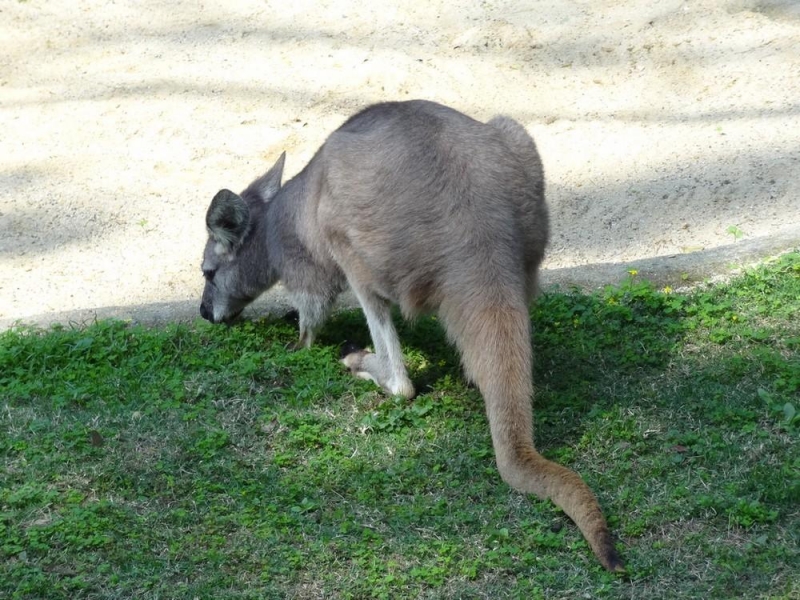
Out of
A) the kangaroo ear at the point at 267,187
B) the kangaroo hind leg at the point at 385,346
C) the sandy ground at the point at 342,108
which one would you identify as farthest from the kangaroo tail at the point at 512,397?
the sandy ground at the point at 342,108

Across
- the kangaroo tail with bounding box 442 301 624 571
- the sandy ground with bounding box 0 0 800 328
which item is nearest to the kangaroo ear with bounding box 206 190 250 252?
the sandy ground with bounding box 0 0 800 328

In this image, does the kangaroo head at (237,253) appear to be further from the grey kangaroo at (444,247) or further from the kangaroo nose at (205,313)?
the grey kangaroo at (444,247)

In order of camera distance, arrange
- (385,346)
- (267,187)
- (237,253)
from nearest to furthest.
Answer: (385,346)
(237,253)
(267,187)

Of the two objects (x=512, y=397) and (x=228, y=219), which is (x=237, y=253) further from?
(x=512, y=397)

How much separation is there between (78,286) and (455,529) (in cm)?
486

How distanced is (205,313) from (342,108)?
3.60 metres

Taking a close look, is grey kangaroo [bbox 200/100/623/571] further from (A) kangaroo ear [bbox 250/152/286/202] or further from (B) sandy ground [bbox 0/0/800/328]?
(B) sandy ground [bbox 0/0/800/328]

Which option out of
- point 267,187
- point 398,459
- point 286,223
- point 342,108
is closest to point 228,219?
point 267,187

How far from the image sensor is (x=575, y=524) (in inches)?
157

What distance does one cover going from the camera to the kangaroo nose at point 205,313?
625 centimetres

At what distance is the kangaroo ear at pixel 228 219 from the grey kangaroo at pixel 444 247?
1.53 ft

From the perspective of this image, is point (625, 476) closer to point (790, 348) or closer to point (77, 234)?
point (790, 348)

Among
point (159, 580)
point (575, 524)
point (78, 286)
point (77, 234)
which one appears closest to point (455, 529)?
point (575, 524)

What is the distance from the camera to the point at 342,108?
9.34 m
